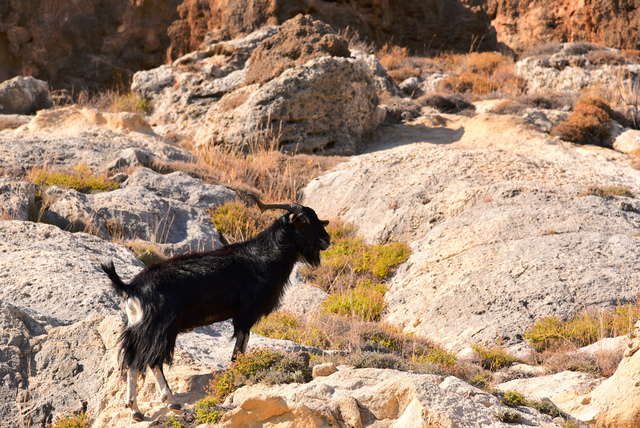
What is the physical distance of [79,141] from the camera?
14.6 m

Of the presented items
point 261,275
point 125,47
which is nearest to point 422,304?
point 261,275

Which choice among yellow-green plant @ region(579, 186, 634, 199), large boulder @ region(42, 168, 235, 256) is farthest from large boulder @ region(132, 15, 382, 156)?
yellow-green plant @ region(579, 186, 634, 199)

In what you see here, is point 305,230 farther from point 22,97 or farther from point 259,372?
point 22,97

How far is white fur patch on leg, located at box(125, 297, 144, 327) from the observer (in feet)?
16.6

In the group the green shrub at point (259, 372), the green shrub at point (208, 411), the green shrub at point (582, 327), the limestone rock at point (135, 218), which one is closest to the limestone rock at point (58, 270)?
the limestone rock at point (135, 218)

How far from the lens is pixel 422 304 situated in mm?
9203

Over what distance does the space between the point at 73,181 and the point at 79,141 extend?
2804 millimetres

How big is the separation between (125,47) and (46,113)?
11229 millimetres

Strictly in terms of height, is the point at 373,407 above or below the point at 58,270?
above

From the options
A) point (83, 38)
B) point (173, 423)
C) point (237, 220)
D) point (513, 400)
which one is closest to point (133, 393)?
point (173, 423)

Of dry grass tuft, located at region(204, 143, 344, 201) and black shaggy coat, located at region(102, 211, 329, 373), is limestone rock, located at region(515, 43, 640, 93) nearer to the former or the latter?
dry grass tuft, located at region(204, 143, 344, 201)

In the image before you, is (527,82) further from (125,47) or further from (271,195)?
(125,47)

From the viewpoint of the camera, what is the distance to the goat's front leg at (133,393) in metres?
4.83

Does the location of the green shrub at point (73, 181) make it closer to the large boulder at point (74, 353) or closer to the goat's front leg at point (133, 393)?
the large boulder at point (74, 353)
